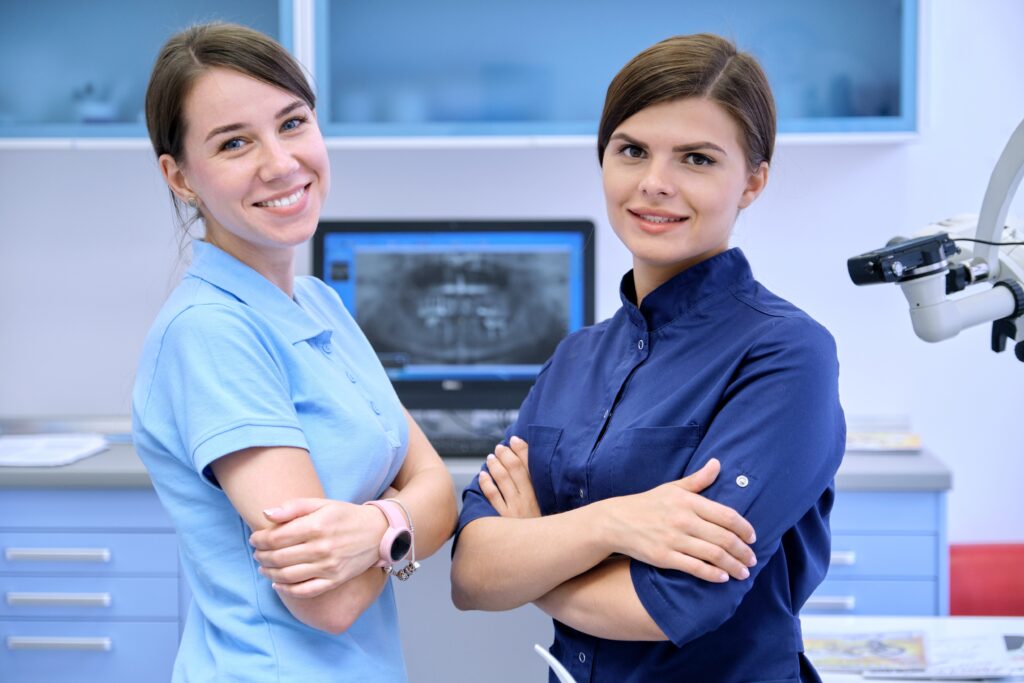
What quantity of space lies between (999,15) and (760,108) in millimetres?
2025

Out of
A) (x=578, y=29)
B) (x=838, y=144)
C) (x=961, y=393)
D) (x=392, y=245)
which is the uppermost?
(x=578, y=29)

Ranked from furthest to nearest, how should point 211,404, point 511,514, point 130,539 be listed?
point 130,539 → point 511,514 → point 211,404

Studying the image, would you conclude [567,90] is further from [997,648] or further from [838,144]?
[997,648]

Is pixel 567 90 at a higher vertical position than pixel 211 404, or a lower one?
higher

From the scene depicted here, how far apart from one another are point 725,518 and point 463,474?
139 cm

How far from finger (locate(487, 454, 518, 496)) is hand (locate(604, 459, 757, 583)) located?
0.74 ft

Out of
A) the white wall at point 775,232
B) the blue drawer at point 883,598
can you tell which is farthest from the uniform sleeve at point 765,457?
the white wall at point 775,232

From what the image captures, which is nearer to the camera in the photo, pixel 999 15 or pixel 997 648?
pixel 997 648

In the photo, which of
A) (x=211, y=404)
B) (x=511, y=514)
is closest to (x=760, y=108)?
(x=511, y=514)

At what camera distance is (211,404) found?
111 centimetres

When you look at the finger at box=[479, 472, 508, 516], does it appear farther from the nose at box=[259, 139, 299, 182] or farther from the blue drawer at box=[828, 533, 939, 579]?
the blue drawer at box=[828, 533, 939, 579]

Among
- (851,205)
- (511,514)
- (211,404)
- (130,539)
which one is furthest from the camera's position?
(851,205)

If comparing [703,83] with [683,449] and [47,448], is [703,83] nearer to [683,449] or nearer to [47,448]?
[683,449]

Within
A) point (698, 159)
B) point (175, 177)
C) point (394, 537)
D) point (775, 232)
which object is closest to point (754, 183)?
point (698, 159)
